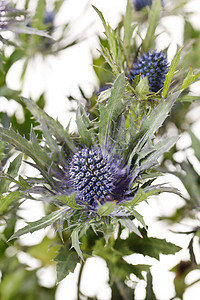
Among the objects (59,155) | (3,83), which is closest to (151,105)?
(59,155)

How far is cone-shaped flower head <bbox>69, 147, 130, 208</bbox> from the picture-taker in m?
0.92

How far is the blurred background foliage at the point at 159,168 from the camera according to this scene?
0.96 meters

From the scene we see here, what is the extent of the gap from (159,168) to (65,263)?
1.34 ft

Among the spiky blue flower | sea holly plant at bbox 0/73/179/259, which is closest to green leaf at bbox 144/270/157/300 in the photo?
sea holly plant at bbox 0/73/179/259

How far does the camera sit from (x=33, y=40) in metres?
1.38

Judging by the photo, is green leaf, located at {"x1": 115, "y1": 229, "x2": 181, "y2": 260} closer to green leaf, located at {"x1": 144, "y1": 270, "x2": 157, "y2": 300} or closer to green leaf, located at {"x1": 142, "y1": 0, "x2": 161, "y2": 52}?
green leaf, located at {"x1": 144, "y1": 270, "x2": 157, "y2": 300}

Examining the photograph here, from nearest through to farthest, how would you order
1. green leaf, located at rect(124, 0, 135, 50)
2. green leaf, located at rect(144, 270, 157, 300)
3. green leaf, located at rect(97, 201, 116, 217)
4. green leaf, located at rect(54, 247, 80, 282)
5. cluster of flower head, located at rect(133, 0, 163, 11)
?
green leaf, located at rect(97, 201, 116, 217) < green leaf, located at rect(54, 247, 80, 282) < green leaf, located at rect(124, 0, 135, 50) < green leaf, located at rect(144, 270, 157, 300) < cluster of flower head, located at rect(133, 0, 163, 11)

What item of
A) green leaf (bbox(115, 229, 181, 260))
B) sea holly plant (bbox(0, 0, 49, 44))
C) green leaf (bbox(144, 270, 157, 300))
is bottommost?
green leaf (bbox(144, 270, 157, 300))

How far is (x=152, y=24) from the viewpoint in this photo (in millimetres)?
997

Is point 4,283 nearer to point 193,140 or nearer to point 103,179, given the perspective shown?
point 103,179

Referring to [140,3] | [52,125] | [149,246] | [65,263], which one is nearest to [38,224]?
[65,263]

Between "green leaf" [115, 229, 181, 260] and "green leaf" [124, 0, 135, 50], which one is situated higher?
"green leaf" [124, 0, 135, 50]

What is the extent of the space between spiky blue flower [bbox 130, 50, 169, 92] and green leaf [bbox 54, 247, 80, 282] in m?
0.49

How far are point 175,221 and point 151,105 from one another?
598mm
